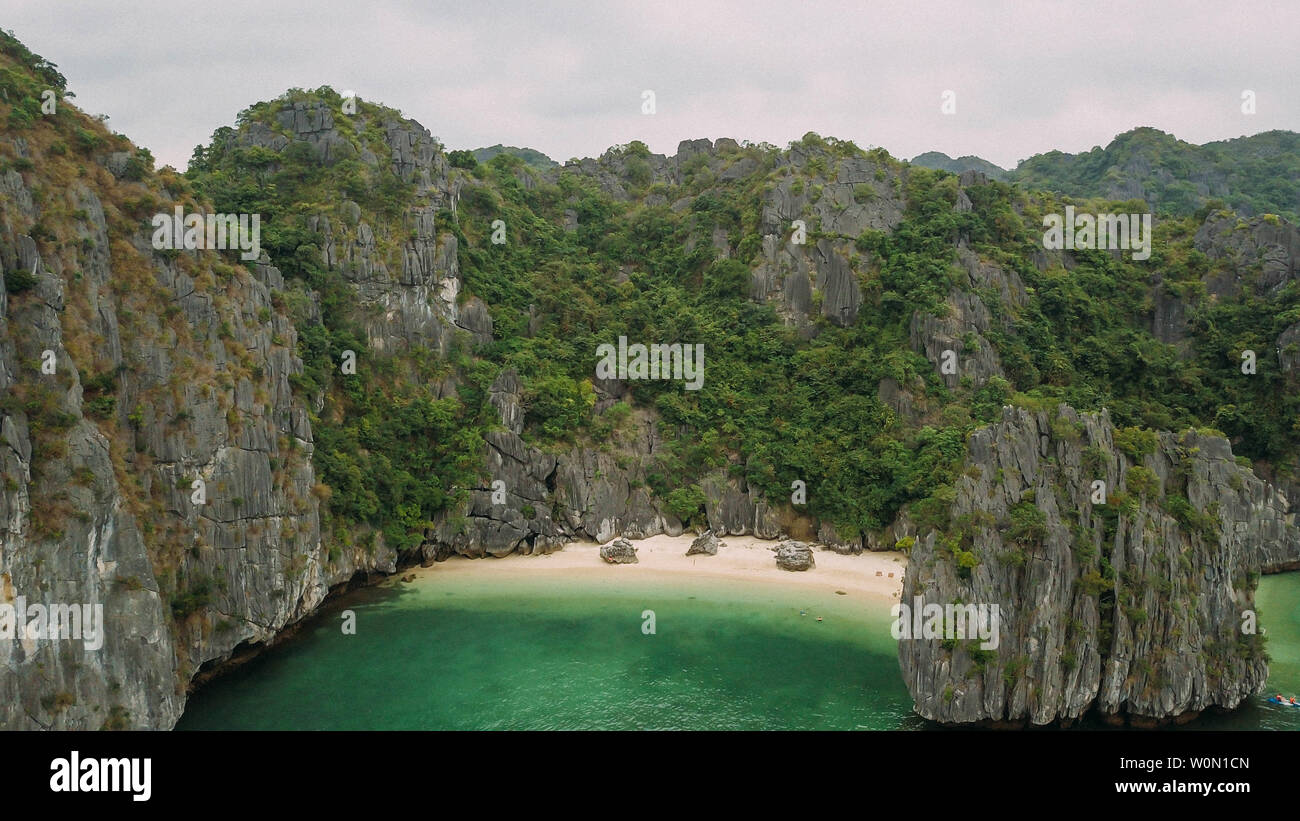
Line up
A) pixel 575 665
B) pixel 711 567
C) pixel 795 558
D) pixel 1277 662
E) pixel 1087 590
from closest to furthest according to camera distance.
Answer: pixel 1087 590
pixel 1277 662
pixel 575 665
pixel 795 558
pixel 711 567

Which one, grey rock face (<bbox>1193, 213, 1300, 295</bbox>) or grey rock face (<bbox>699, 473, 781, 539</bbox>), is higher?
grey rock face (<bbox>1193, 213, 1300, 295</bbox>)

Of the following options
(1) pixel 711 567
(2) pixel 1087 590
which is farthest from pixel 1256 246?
(1) pixel 711 567

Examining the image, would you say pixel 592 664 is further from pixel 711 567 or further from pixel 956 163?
pixel 956 163

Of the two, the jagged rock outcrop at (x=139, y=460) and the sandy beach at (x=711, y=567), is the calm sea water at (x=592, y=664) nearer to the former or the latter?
the sandy beach at (x=711, y=567)

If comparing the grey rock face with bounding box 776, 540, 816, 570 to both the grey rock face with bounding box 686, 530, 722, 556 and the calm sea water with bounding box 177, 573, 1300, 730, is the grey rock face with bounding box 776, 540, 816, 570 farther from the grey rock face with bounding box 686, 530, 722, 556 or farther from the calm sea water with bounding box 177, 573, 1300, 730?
the grey rock face with bounding box 686, 530, 722, 556

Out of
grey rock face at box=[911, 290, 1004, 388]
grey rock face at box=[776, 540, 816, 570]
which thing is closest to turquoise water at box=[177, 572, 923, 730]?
grey rock face at box=[776, 540, 816, 570]

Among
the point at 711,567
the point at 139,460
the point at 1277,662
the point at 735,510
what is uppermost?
the point at 139,460
